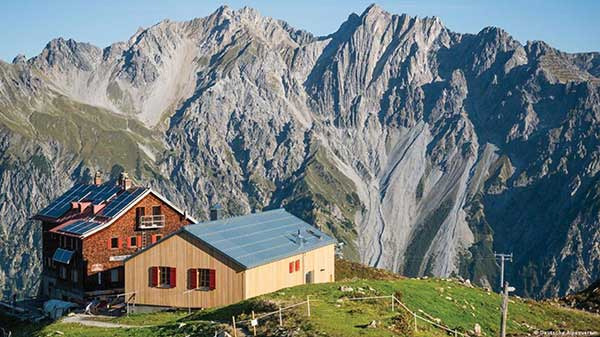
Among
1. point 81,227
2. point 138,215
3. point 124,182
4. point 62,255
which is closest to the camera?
point 81,227

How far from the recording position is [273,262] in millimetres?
59125

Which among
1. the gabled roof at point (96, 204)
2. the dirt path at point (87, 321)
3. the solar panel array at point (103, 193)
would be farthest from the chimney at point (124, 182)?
the dirt path at point (87, 321)

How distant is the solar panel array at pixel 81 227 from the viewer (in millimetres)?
78619

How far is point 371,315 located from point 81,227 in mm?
49592

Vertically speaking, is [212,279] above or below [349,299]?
above

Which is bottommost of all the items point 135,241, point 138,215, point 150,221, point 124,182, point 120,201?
point 135,241

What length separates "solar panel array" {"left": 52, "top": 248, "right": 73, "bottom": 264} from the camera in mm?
80350

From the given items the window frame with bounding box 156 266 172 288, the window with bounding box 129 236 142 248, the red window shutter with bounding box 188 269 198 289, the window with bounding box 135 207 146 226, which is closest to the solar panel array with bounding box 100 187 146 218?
the window with bounding box 135 207 146 226

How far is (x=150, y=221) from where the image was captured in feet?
269

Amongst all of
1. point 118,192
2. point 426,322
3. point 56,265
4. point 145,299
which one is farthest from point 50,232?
point 426,322

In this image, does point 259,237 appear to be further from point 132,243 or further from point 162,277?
point 132,243

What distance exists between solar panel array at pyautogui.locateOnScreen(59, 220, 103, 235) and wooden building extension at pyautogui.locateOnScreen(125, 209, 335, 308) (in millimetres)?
18852

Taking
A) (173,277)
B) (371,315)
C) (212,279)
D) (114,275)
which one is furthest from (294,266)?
(114,275)

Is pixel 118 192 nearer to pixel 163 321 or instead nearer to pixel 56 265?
pixel 56 265
